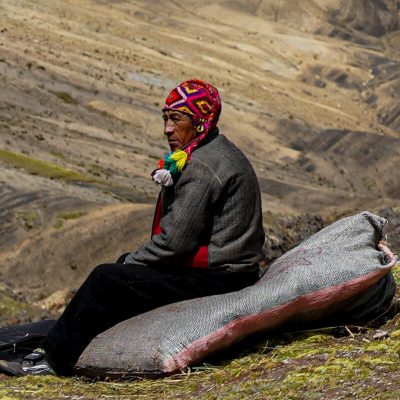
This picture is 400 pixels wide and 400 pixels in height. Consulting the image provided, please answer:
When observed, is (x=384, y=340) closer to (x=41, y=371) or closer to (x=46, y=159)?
(x=41, y=371)

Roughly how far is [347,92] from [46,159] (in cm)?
3651

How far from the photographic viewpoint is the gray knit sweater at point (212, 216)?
7.04 m

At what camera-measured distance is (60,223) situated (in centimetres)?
2577

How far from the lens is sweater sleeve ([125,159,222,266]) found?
7.03 meters

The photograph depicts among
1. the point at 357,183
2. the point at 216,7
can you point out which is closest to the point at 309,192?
the point at 357,183

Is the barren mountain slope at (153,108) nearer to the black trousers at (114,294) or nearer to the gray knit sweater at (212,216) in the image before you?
the black trousers at (114,294)

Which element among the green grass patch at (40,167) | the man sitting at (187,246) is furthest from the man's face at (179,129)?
the green grass patch at (40,167)

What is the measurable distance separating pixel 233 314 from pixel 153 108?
42618mm

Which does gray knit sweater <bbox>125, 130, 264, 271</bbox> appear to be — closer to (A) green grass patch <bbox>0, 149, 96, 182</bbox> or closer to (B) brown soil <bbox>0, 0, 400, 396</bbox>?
(B) brown soil <bbox>0, 0, 400, 396</bbox>

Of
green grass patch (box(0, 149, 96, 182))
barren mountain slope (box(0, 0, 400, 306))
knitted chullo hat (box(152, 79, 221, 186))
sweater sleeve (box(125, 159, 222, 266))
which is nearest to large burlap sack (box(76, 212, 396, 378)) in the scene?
sweater sleeve (box(125, 159, 222, 266))

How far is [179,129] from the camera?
7.40m

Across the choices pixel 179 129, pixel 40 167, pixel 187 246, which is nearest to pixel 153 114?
pixel 40 167

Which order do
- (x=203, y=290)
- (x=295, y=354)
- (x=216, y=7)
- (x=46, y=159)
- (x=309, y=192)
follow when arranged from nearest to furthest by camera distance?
(x=295, y=354) → (x=203, y=290) → (x=46, y=159) → (x=309, y=192) → (x=216, y=7)

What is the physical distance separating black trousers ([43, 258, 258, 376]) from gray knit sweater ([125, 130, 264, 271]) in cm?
9
